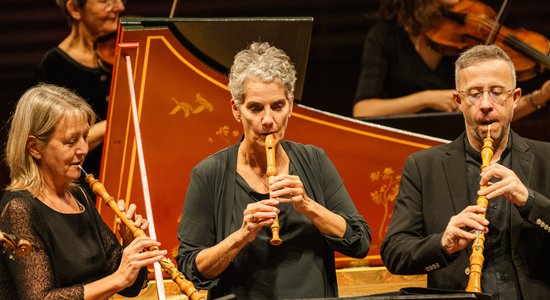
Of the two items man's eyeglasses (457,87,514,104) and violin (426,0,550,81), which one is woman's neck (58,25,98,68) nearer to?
violin (426,0,550,81)

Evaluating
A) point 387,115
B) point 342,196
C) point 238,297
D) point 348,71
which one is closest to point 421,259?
point 342,196

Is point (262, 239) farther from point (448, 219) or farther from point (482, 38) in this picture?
point (482, 38)

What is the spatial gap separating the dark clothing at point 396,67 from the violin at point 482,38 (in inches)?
4.8

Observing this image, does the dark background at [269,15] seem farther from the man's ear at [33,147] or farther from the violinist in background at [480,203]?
the man's ear at [33,147]

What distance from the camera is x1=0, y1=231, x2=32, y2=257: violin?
300 centimetres

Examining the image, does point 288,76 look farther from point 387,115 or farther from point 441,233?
point 387,115

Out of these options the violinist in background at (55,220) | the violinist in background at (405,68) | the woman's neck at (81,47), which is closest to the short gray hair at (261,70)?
the violinist in background at (55,220)

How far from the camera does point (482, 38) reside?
4.90m

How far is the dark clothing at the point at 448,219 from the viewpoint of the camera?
3.27 m

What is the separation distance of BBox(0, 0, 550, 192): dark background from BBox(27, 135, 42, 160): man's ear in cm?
326

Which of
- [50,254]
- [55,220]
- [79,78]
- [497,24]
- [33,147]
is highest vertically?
[497,24]

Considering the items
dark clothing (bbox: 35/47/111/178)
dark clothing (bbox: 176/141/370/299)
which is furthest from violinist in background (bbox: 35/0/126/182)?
dark clothing (bbox: 176/141/370/299)

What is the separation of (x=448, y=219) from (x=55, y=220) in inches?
48.1

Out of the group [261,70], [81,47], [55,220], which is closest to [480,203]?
[261,70]
